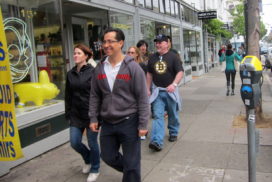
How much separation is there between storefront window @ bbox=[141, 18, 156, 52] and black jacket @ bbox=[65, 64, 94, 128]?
6623 mm

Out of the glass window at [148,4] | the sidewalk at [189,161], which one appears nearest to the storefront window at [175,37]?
the glass window at [148,4]

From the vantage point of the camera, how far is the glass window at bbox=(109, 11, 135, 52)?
8.69 metres

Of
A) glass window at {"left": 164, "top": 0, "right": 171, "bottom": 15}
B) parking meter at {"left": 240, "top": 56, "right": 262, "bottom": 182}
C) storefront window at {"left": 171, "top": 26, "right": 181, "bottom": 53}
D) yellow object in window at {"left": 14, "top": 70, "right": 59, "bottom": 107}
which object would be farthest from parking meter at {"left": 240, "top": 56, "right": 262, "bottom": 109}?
storefront window at {"left": 171, "top": 26, "right": 181, "bottom": 53}

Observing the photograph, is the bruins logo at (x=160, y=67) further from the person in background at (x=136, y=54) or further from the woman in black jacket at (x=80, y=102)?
the woman in black jacket at (x=80, y=102)

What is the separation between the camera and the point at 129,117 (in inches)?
136

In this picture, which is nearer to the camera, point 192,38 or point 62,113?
point 62,113

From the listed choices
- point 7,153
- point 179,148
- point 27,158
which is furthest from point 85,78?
point 179,148

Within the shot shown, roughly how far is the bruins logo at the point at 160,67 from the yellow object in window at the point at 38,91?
195 centimetres

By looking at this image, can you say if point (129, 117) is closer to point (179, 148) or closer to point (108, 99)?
point (108, 99)

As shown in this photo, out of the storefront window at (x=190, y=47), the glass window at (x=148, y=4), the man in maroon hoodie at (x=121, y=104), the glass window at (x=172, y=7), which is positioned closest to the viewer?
the man in maroon hoodie at (x=121, y=104)

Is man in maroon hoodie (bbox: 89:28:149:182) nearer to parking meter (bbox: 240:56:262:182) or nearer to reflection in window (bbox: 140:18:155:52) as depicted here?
parking meter (bbox: 240:56:262:182)

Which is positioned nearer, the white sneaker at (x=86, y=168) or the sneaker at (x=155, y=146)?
the white sneaker at (x=86, y=168)

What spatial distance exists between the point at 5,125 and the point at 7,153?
33 cm

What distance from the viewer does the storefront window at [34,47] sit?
5531 mm
